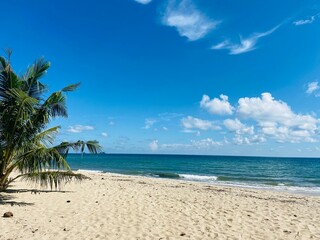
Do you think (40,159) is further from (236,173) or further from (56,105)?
(236,173)

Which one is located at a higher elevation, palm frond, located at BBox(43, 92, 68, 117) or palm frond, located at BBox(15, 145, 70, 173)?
palm frond, located at BBox(43, 92, 68, 117)

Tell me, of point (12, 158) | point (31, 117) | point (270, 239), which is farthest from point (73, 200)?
point (270, 239)

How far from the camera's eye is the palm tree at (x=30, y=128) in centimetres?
992

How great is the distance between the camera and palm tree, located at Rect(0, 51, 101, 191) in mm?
9922

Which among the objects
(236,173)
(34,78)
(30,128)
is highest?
(34,78)

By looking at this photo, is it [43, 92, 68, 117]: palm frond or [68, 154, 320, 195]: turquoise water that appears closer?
[43, 92, 68, 117]: palm frond

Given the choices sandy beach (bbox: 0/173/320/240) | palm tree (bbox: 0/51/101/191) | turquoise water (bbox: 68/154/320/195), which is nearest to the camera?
sandy beach (bbox: 0/173/320/240)

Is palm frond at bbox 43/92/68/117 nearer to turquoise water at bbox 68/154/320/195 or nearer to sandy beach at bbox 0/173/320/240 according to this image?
turquoise water at bbox 68/154/320/195

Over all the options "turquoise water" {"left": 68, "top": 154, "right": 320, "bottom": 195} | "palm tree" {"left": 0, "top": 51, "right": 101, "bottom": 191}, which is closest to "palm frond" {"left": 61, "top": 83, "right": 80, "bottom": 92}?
"palm tree" {"left": 0, "top": 51, "right": 101, "bottom": 191}

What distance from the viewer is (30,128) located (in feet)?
34.4

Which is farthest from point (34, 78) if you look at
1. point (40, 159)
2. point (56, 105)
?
point (40, 159)

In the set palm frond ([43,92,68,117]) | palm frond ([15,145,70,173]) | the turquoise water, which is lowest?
the turquoise water

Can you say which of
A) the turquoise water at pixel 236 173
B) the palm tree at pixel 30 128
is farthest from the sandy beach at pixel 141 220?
the turquoise water at pixel 236 173

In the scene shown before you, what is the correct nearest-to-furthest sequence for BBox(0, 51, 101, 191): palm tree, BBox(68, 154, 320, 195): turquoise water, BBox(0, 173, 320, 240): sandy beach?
BBox(0, 173, 320, 240): sandy beach
BBox(0, 51, 101, 191): palm tree
BBox(68, 154, 320, 195): turquoise water
